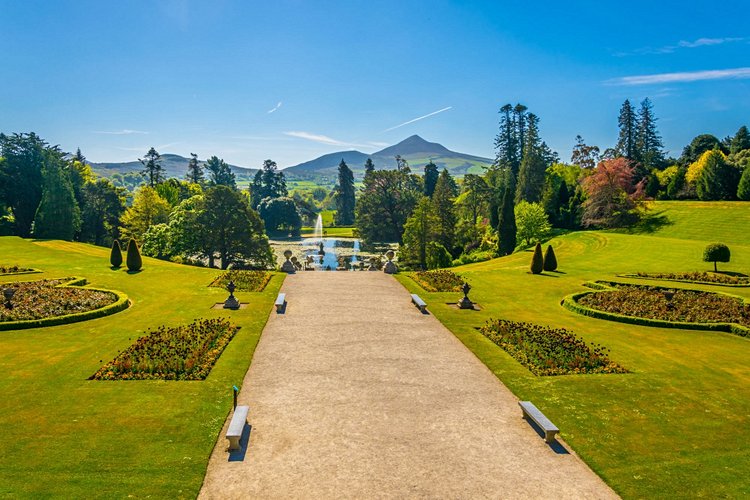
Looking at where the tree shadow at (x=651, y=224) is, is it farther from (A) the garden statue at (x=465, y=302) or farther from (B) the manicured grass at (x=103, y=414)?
(B) the manicured grass at (x=103, y=414)

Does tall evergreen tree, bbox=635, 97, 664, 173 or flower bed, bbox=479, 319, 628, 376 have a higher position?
tall evergreen tree, bbox=635, 97, 664, 173

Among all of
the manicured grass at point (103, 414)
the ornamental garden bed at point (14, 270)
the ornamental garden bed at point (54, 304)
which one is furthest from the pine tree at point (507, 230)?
the ornamental garden bed at point (14, 270)

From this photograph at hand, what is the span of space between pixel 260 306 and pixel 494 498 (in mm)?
19559

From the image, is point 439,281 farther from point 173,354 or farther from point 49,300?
point 49,300

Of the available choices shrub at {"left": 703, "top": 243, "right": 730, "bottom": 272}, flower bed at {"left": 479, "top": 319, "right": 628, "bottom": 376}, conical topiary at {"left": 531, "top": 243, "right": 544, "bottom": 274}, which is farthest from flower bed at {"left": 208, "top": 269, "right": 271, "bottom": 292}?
shrub at {"left": 703, "top": 243, "right": 730, "bottom": 272}

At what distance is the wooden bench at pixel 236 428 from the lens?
11914mm

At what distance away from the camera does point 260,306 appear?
2731cm

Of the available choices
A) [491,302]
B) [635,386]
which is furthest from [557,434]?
[491,302]

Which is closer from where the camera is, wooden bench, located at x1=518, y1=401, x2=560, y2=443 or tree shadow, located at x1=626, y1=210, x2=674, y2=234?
wooden bench, located at x1=518, y1=401, x2=560, y2=443

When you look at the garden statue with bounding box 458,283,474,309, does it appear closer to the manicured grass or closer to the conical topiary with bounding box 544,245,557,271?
the manicured grass

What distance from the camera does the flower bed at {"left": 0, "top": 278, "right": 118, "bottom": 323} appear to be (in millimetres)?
24047

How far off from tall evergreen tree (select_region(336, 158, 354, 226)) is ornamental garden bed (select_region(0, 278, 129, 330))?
366 ft

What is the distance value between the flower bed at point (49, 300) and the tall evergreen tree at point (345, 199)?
111202 millimetres

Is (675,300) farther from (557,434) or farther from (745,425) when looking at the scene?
(557,434)
